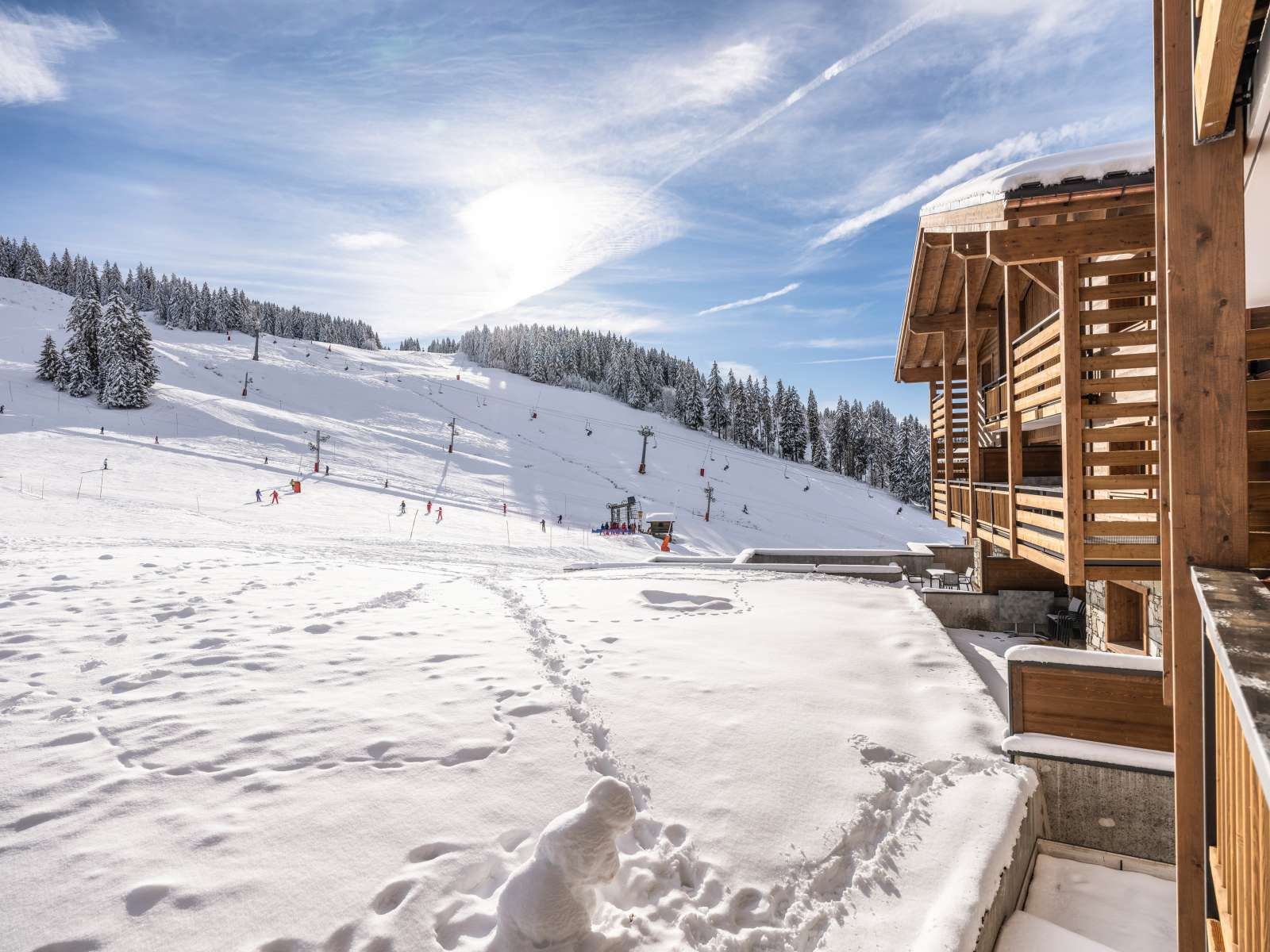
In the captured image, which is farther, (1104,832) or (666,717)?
(666,717)

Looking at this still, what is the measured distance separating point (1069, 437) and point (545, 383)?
95.7m

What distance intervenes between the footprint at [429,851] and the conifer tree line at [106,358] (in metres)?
57.4

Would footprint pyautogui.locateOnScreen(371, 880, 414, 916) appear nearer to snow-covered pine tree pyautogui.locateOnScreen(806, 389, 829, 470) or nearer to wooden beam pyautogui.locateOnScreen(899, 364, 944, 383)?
wooden beam pyautogui.locateOnScreen(899, 364, 944, 383)

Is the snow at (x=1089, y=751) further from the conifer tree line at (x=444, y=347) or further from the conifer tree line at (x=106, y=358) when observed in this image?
the conifer tree line at (x=444, y=347)

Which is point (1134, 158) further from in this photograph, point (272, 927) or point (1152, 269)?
point (272, 927)

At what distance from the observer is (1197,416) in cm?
321

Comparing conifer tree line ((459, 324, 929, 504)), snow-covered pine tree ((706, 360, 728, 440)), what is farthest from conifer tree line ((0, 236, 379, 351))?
snow-covered pine tree ((706, 360, 728, 440))

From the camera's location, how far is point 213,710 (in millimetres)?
5453

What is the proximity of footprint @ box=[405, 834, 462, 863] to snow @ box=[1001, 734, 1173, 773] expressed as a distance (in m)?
4.63

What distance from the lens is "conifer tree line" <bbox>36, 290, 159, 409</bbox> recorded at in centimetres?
4634

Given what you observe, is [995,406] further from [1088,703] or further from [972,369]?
[1088,703]

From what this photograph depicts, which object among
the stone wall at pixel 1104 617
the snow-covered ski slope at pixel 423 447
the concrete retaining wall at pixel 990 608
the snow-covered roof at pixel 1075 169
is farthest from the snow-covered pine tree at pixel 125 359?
the stone wall at pixel 1104 617

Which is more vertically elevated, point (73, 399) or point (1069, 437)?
point (73, 399)

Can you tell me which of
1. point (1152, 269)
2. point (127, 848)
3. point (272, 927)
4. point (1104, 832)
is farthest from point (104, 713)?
point (1152, 269)
